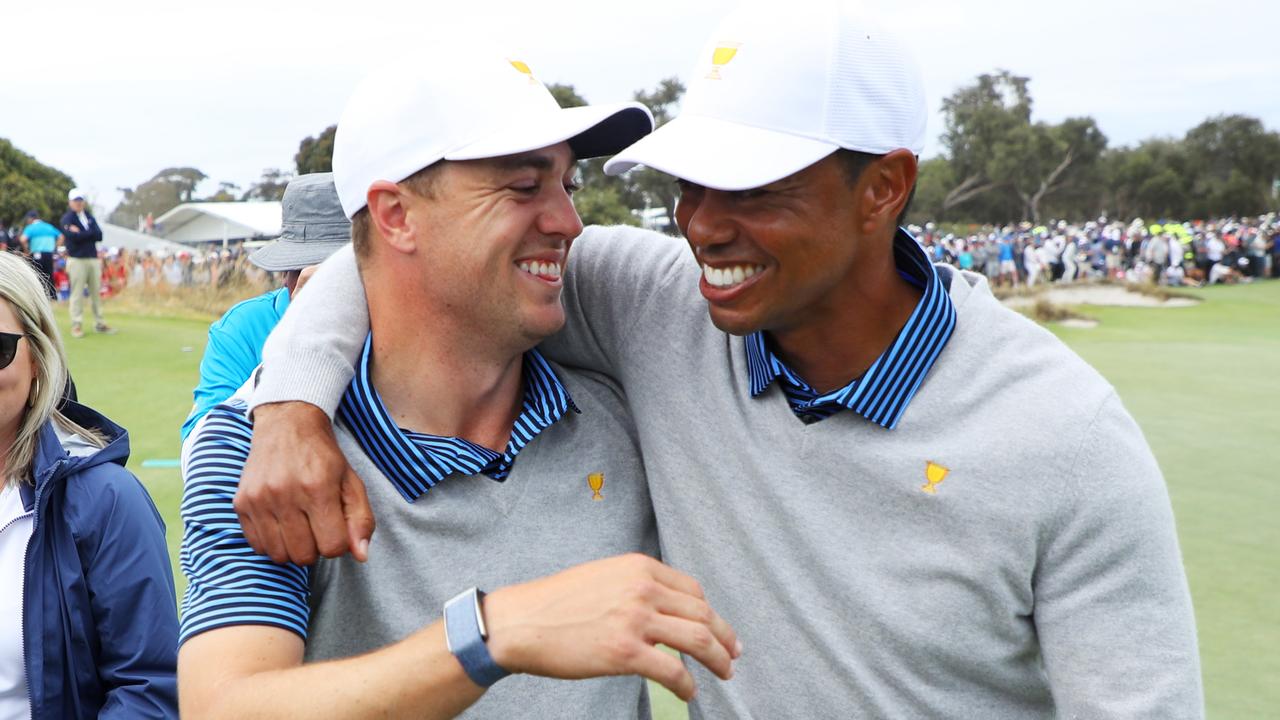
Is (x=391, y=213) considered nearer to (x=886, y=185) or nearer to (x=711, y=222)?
(x=711, y=222)

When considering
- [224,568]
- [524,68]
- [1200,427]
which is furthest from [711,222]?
[1200,427]

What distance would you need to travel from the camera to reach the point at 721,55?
215cm

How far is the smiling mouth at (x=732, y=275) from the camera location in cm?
217

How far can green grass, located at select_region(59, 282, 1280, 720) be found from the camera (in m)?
5.34

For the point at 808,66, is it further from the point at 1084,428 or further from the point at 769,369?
the point at 1084,428

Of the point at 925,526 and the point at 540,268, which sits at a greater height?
the point at 540,268

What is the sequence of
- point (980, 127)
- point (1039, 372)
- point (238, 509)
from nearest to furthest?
point (238, 509) → point (1039, 372) → point (980, 127)

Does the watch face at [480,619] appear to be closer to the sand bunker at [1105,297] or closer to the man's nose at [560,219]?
the man's nose at [560,219]

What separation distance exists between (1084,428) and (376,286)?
54.3 inches

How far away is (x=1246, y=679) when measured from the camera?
16.1ft

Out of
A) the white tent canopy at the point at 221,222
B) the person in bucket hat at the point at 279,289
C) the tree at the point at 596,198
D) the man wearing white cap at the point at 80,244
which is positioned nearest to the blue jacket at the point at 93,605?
the person in bucket hat at the point at 279,289

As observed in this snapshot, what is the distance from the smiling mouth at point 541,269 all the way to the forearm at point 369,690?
91cm

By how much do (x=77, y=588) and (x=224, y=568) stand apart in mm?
1236

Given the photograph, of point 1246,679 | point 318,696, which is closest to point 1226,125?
point 1246,679
